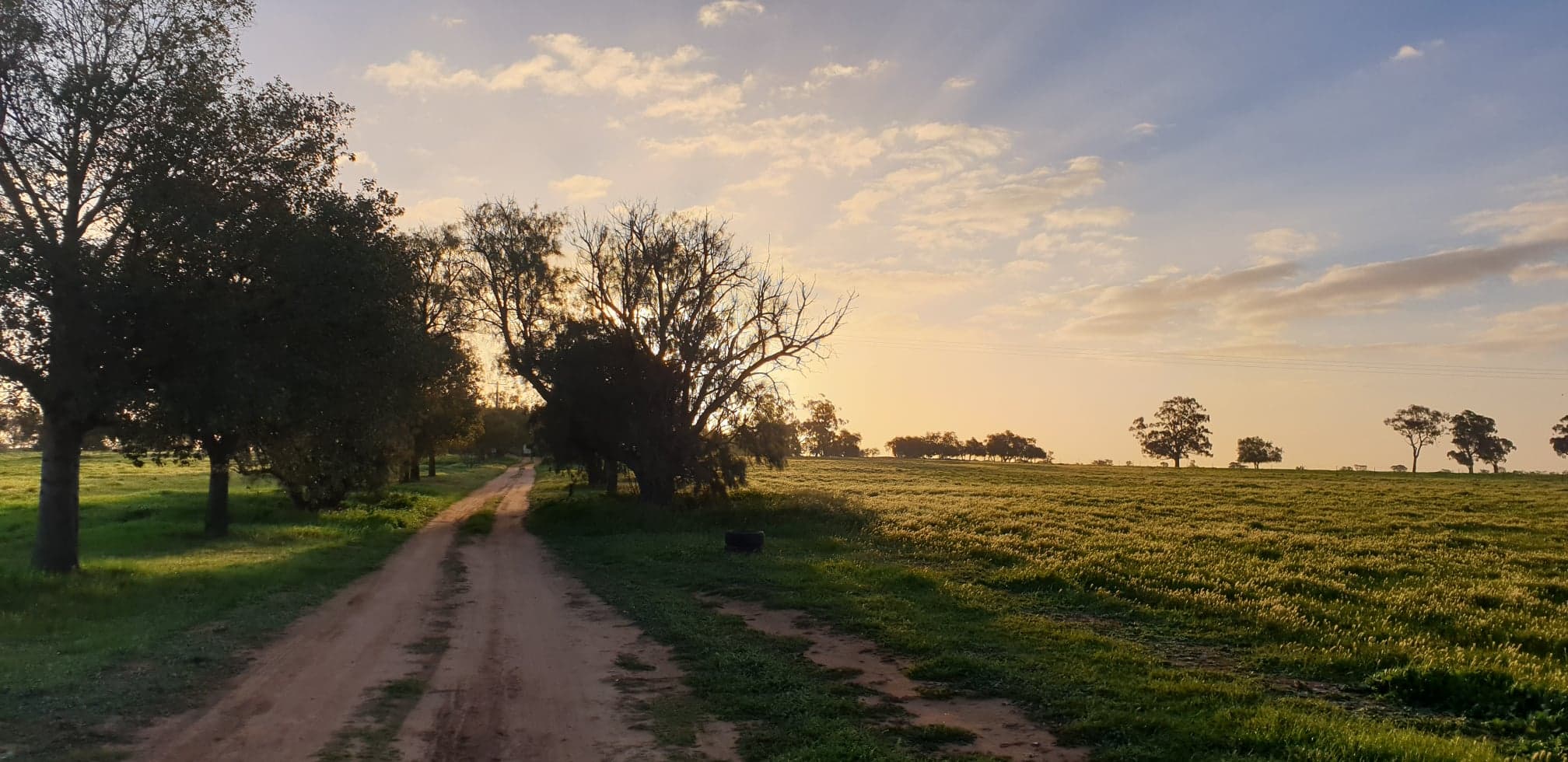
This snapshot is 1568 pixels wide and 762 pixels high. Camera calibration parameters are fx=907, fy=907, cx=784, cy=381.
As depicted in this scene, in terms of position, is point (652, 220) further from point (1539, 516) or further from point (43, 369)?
point (1539, 516)

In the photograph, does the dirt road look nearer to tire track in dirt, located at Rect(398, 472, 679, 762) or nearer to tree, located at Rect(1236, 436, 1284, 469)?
tire track in dirt, located at Rect(398, 472, 679, 762)

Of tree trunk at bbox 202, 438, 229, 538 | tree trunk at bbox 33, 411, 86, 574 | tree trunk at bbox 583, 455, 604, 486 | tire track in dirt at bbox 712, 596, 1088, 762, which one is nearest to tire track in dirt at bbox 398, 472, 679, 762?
tire track in dirt at bbox 712, 596, 1088, 762

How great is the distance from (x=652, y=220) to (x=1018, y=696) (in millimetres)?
33258

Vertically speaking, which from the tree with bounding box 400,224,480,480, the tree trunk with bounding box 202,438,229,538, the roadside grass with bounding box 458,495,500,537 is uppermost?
the tree with bounding box 400,224,480,480

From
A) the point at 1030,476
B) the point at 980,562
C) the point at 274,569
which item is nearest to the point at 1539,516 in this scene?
the point at 980,562

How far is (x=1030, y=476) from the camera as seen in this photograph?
245ft

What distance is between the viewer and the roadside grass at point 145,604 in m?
9.97

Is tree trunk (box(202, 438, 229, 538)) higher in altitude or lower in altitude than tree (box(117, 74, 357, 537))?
lower

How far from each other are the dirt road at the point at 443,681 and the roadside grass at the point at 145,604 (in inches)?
25.8

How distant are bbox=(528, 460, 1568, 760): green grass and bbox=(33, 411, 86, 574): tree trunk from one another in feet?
36.6

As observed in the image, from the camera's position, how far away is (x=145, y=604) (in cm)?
1700

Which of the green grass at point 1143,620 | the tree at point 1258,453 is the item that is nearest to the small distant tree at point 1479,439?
the tree at point 1258,453

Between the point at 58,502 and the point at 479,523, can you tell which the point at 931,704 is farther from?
the point at 479,523

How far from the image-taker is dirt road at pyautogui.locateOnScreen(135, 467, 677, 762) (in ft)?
29.0
